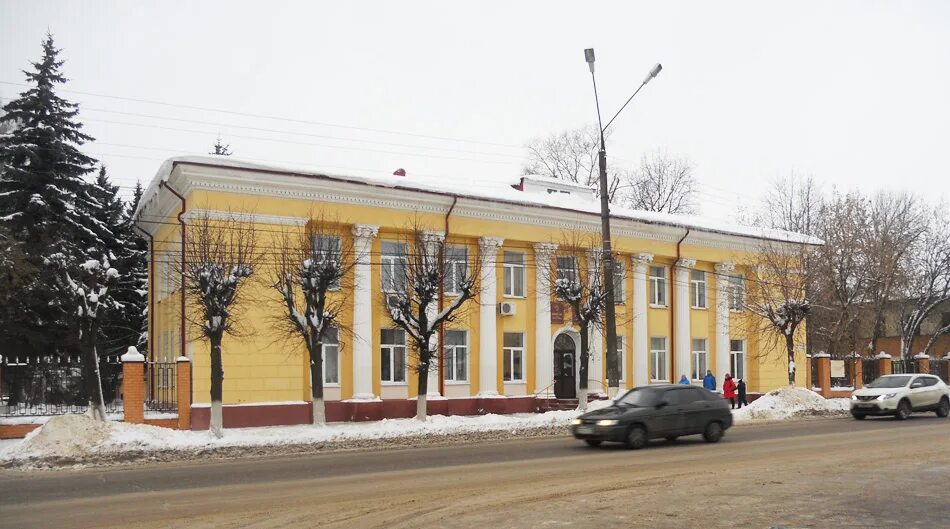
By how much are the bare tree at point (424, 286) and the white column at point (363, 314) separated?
0.72 meters

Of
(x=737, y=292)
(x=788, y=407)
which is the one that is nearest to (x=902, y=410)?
(x=788, y=407)

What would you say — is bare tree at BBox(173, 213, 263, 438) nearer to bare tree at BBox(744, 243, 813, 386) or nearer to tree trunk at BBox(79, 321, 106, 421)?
tree trunk at BBox(79, 321, 106, 421)

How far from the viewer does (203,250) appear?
2383 centimetres

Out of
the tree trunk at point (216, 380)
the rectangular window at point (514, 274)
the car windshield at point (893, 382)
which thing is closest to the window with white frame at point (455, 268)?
the rectangular window at point (514, 274)

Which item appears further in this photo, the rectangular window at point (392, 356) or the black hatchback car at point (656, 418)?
the rectangular window at point (392, 356)

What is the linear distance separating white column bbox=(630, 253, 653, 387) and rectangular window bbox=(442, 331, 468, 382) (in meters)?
8.07

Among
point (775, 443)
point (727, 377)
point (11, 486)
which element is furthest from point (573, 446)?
point (727, 377)

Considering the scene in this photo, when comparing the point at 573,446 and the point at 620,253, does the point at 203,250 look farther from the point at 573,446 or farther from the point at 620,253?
the point at 620,253

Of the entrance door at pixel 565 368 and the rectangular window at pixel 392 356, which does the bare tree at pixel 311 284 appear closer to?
the rectangular window at pixel 392 356

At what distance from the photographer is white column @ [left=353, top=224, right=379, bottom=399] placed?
2938 cm

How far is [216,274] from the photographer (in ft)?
76.9

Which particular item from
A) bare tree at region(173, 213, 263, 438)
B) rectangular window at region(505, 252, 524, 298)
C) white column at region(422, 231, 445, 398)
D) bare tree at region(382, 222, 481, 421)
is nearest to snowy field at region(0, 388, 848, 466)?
bare tree at region(173, 213, 263, 438)

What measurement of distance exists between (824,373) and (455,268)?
20.3m

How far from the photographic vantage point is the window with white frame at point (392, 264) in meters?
29.7
